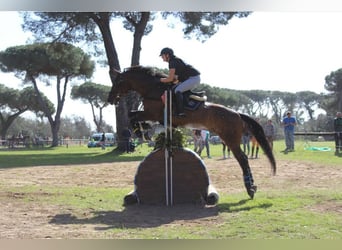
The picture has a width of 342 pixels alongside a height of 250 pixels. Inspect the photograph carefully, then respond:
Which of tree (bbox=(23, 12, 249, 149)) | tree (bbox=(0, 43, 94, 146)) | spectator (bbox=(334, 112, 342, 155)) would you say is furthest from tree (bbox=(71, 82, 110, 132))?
spectator (bbox=(334, 112, 342, 155))

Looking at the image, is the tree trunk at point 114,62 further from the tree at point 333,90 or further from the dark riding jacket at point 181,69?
the tree at point 333,90

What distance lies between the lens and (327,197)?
603 centimetres

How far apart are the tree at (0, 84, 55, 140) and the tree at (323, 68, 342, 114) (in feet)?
87.6

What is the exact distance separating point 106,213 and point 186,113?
178 cm

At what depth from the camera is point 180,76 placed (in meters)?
5.91

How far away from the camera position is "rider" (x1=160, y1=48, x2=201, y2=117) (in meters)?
5.78

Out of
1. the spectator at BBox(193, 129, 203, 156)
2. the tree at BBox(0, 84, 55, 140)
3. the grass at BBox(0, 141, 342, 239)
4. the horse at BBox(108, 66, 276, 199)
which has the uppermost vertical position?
the tree at BBox(0, 84, 55, 140)

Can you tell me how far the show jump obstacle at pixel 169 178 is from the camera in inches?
229

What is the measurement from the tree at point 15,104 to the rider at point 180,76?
34419 mm

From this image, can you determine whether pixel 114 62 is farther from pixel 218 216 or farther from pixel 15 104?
pixel 15 104

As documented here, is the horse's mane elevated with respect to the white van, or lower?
elevated

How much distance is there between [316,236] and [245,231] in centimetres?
64

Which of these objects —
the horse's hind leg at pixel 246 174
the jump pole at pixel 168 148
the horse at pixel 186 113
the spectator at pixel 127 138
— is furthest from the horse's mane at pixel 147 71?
the spectator at pixel 127 138

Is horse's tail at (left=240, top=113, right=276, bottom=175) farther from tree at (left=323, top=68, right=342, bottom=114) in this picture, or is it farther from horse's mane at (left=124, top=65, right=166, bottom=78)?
tree at (left=323, top=68, right=342, bottom=114)
